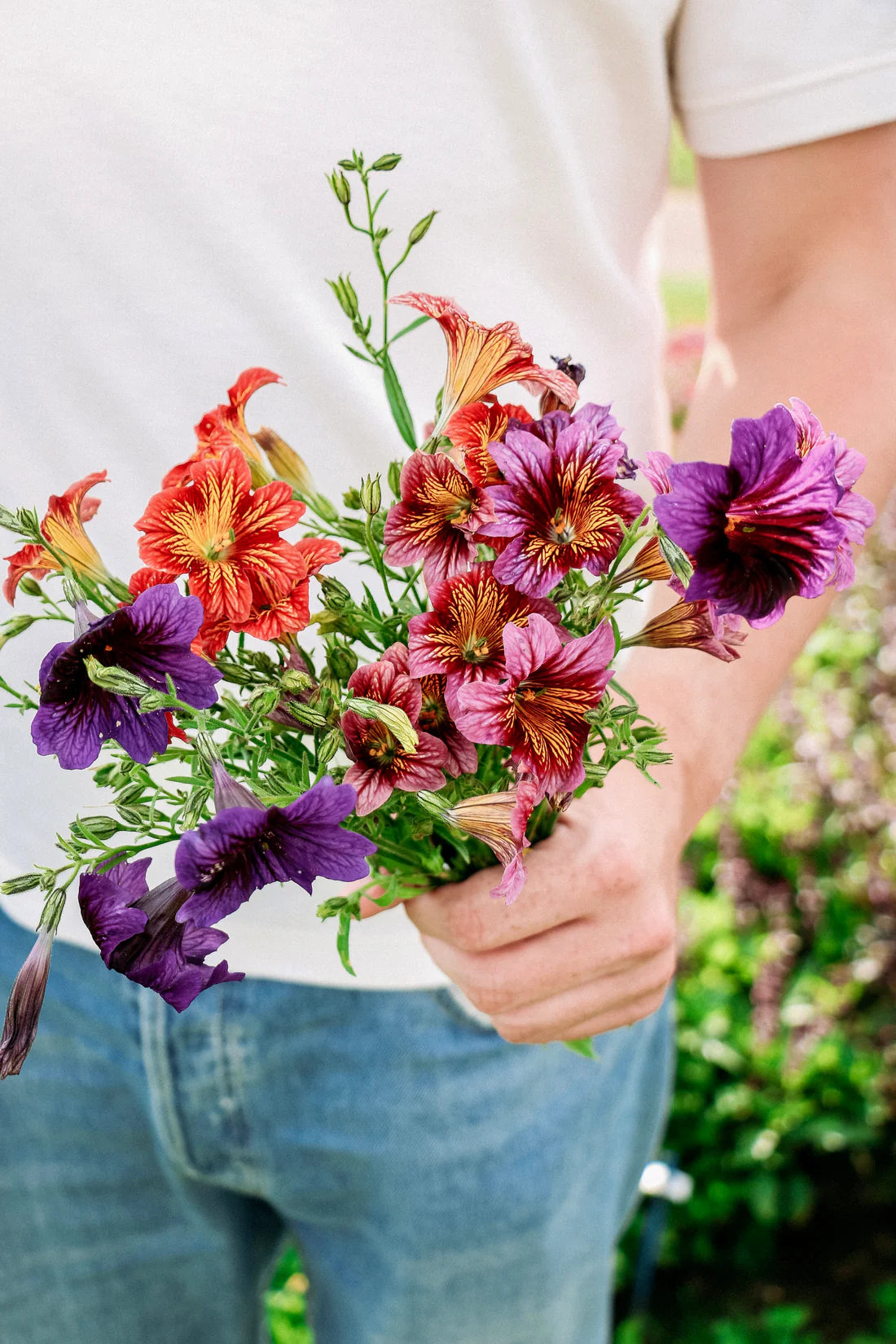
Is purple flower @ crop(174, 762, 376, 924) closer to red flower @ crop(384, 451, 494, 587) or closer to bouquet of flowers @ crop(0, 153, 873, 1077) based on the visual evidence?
bouquet of flowers @ crop(0, 153, 873, 1077)

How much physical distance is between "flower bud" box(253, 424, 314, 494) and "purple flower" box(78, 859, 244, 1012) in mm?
247

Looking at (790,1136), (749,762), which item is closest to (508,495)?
(790,1136)

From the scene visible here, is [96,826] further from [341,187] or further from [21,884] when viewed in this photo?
[341,187]

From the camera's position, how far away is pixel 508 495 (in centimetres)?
50

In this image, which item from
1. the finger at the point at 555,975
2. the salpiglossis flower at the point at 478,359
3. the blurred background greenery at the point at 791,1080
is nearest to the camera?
the salpiglossis flower at the point at 478,359

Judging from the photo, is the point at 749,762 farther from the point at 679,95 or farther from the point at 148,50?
the point at 148,50

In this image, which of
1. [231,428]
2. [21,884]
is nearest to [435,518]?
[231,428]

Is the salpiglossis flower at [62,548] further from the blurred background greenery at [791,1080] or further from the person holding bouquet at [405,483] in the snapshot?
the blurred background greenery at [791,1080]

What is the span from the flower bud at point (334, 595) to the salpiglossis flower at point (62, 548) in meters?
0.12

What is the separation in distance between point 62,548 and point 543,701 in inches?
10.2

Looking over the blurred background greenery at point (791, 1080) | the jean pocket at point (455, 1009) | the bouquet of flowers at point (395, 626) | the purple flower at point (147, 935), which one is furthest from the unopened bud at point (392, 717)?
the blurred background greenery at point (791, 1080)

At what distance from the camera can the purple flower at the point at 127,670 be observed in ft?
1.54

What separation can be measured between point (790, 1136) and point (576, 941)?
58.9 inches

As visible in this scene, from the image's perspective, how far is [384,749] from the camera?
1.74ft
